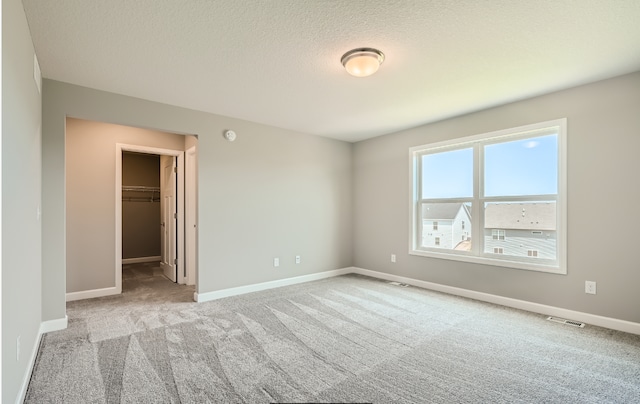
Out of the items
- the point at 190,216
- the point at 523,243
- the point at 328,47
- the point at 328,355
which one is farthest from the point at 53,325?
the point at 523,243

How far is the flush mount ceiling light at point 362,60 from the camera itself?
2.41 metres

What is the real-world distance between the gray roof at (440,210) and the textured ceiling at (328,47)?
143cm

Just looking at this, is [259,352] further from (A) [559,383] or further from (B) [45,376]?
(A) [559,383]

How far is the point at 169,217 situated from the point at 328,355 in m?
3.97

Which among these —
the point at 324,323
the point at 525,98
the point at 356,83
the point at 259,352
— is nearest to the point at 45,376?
the point at 259,352

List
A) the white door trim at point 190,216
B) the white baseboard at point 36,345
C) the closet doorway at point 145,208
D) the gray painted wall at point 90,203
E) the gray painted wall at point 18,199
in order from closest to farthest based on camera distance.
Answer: the gray painted wall at point 18,199 → the white baseboard at point 36,345 → the gray painted wall at point 90,203 → the white door trim at point 190,216 → the closet doorway at point 145,208

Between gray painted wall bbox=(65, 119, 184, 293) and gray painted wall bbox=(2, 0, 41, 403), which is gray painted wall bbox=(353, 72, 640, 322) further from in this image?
gray painted wall bbox=(65, 119, 184, 293)

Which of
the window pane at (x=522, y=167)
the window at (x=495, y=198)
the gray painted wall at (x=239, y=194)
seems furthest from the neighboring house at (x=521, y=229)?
the gray painted wall at (x=239, y=194)

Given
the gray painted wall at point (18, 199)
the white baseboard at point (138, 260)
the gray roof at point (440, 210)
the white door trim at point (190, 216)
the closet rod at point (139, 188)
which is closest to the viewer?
the gray painted wall at point (18, 199)

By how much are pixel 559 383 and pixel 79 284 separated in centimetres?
510

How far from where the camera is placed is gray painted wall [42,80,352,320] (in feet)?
9.68

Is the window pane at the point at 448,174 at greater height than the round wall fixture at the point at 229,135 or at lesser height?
lesser

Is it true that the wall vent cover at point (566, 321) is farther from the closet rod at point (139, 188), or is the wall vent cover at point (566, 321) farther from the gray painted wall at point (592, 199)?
the closet rod at point (139, 188)

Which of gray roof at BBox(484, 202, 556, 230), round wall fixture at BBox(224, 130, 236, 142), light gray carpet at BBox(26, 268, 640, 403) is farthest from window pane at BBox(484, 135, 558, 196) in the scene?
round wall fixture at BBox(224, 130, 236, 142)
